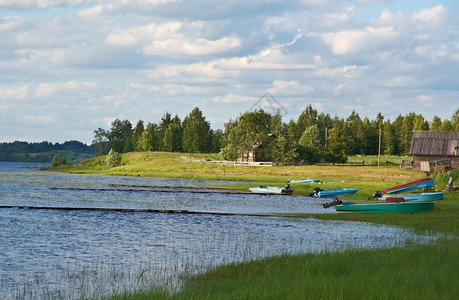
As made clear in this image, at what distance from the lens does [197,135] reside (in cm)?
15288

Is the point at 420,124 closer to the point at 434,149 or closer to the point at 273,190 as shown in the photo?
the point at 434,149

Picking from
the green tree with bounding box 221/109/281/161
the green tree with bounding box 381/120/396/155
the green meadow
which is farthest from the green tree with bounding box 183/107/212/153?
the green meadow

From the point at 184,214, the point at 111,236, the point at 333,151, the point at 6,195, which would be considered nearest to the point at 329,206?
the point at 184,214

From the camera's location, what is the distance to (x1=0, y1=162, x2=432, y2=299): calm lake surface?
680 inches

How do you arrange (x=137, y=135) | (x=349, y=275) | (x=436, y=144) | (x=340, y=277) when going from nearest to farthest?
1. (x=340, y=277)
2. (x=349, y=275)
3. (x=436, y=144)
4. (x=137, y=135)

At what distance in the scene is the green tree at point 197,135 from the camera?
153 metres

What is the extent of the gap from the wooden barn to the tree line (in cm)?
1869

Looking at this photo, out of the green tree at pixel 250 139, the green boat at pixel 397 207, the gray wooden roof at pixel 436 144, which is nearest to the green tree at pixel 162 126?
the green tree at pixel 250 139

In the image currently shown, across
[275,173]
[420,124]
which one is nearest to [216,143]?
[420,124]

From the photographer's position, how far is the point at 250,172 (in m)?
97.0

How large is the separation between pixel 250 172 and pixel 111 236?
70391 millimetres

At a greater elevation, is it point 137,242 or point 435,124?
point 435,124

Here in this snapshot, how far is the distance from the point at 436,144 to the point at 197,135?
8059cm

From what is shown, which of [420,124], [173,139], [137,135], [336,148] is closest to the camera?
[336,148]
